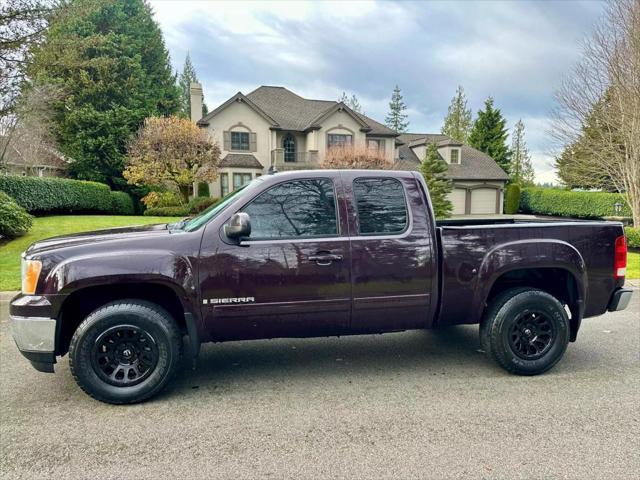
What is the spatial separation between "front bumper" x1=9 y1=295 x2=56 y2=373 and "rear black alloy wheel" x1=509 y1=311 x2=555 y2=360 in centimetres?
405

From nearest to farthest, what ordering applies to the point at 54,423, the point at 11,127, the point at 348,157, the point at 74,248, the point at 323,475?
the point at 323,475, the point at 54,423, the point at 74,248, the point at 11,127, the point at 348,157

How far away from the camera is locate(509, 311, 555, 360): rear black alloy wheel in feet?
13.1

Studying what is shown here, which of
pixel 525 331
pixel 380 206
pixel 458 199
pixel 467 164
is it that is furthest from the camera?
pixel 467 164

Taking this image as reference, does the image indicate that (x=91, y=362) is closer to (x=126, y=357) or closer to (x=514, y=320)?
(x=126, y=357)

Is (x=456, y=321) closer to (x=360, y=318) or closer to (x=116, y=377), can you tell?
(x=360, y=318)

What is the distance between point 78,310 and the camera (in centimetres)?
366

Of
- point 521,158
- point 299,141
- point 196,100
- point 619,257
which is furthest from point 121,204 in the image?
point 521,158

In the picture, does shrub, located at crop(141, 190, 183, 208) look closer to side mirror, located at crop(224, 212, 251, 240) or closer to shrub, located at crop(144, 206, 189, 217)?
shrub, located at crop(144, 206, 189, 217)

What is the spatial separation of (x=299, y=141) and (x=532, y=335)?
94.9 feet

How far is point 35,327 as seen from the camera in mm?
3273

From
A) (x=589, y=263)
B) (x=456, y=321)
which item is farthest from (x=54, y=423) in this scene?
(x=589, y=263)


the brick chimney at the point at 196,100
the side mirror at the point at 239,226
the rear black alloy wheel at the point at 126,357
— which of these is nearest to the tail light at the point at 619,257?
the side mirror at the point at 239,226

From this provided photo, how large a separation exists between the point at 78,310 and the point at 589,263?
481 centimetres

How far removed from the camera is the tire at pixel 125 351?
334 cm
